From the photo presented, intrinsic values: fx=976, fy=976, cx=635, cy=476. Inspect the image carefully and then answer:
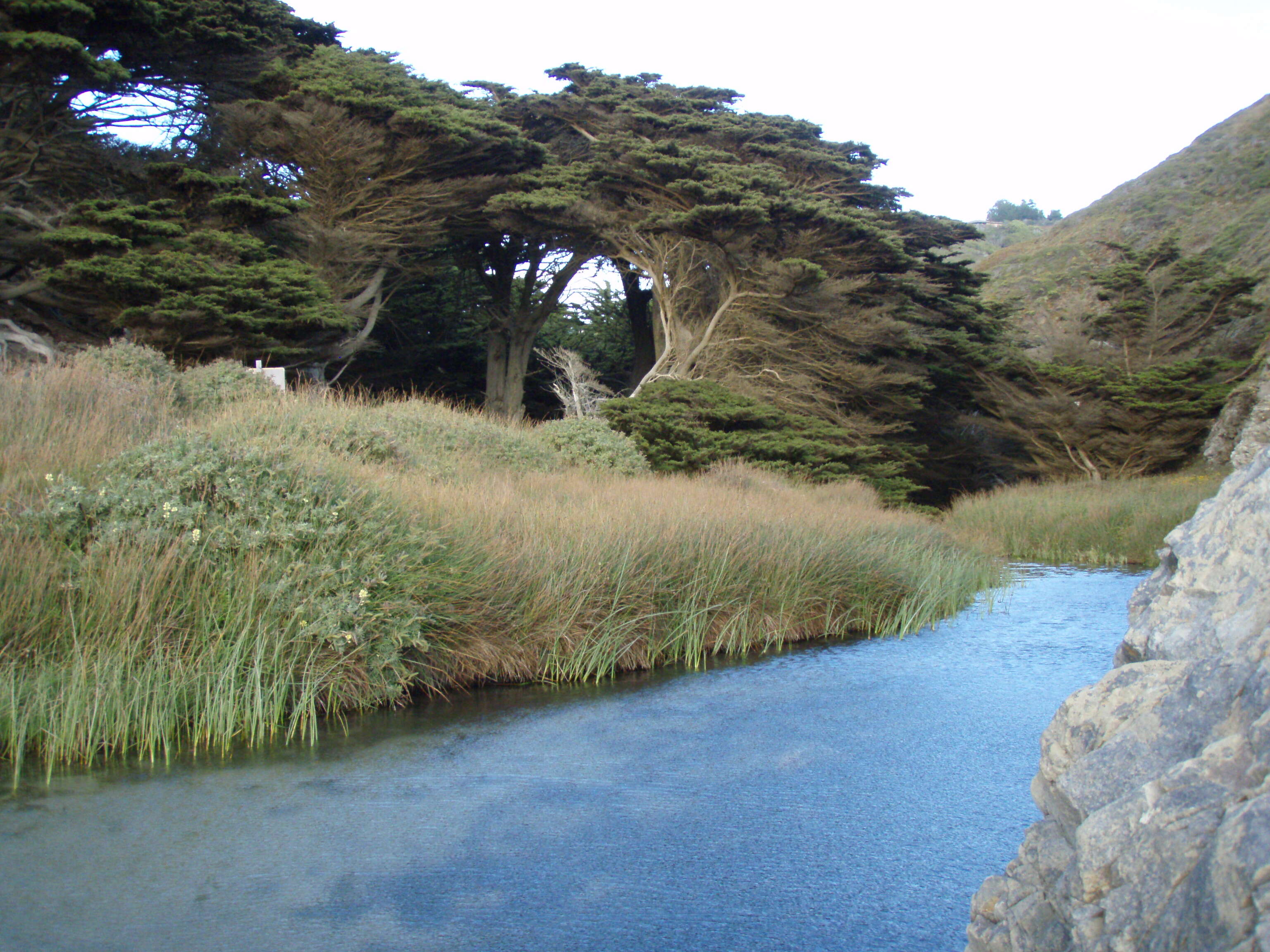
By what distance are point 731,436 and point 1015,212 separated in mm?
97778

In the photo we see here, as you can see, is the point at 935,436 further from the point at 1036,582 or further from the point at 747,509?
the point at 747,509

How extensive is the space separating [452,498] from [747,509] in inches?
131

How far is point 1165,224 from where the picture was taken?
3834 centimetres

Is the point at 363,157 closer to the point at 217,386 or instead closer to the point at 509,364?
the point at 509,364

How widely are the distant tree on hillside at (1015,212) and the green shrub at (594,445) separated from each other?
96857 mm

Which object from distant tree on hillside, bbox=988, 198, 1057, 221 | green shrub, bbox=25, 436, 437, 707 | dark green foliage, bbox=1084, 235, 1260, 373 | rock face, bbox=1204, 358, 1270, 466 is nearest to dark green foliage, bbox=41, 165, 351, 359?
green shrub, bbox=25, 436, 437, 707

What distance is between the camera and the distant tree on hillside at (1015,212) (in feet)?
336

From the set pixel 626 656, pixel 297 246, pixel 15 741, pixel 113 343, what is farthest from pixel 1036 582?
pixel 297 246

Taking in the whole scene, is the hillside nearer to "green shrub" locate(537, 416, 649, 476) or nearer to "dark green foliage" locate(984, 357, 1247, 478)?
"dark green foliage" locate(984, 357, 1247, 478)

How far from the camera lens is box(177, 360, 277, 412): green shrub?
11.2 metres

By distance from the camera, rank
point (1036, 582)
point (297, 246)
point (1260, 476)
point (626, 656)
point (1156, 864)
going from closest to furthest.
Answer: point (1156, 864) < point (1260, 476) < point (626, 656) < point (1036, 582) < point (297, 246)

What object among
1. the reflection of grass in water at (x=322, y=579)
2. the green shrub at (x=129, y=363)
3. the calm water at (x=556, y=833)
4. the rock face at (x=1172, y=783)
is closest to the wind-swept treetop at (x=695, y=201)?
the green shrub at (x=129, y=363)

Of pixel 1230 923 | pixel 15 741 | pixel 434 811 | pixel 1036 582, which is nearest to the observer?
pixel 1230 923

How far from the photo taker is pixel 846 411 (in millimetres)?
21172
